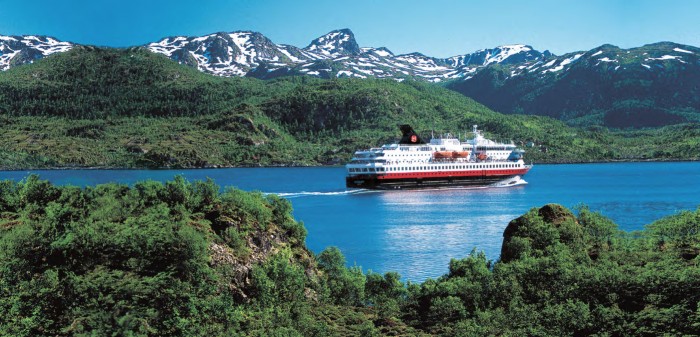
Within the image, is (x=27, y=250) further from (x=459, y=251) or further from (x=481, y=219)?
(x=481, y=219)

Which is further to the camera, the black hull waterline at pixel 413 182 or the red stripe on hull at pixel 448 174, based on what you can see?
the red stripe on hull at pixel 448 174

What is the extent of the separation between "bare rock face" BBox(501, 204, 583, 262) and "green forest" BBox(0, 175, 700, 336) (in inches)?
4.2

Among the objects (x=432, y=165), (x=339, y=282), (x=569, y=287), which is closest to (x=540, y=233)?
(x=569, y=287)

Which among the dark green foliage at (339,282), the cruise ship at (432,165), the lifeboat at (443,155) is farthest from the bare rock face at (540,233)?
the lifeboat at (443,155)

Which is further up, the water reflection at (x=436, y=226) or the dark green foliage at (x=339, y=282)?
the dark green foliage at (x=339, y=282)

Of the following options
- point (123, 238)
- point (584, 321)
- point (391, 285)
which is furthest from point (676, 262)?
point (123, 238)

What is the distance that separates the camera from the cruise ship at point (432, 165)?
5344 inches

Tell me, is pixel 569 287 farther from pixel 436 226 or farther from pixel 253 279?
pixel 436 226

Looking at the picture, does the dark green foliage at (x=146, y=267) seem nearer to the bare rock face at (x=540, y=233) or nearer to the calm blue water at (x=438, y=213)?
the bare rock face at (x=540, y=233)

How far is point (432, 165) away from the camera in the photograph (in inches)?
5551

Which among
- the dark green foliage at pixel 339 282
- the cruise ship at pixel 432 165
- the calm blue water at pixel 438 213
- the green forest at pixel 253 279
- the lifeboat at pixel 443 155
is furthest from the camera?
the lifeboat at pixel 443 155

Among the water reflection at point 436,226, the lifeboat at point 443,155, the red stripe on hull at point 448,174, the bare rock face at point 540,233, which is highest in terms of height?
the lifeboat at point 443,155

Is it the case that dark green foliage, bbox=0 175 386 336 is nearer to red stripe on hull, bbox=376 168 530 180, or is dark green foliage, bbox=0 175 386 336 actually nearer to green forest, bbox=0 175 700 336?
green forest, bbox=0 175 700 336

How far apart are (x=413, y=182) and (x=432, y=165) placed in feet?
18.5
